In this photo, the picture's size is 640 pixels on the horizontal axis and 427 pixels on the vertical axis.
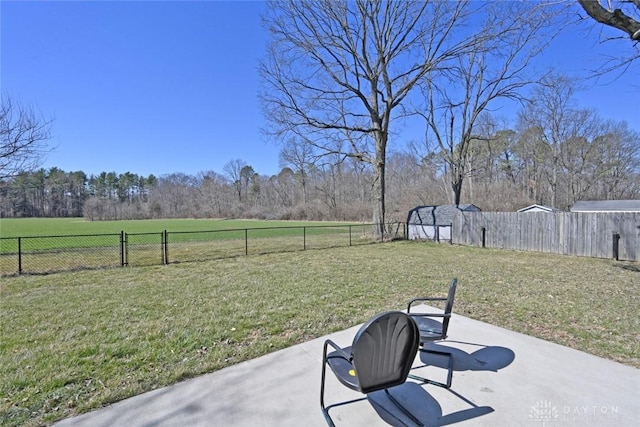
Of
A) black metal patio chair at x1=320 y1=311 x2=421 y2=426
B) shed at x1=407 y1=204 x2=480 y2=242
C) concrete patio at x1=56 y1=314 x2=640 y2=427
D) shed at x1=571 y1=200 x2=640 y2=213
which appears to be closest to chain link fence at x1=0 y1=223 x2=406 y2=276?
shed at x1=407 y1=204 x2=480 y2=242

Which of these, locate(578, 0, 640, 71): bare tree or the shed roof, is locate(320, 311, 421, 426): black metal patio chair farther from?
the shed roof

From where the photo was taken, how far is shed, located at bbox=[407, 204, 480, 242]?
53.3 ft

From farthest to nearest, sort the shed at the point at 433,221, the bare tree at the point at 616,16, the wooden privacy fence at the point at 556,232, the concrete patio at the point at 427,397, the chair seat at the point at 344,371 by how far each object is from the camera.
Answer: the shed at the point at 433,221 < the wooden privacy fence at the point at 556,232 < the bare tree at the point at 616,16 < the concrete patio at the point at 427,397 < the chair seat at the point at 344,371

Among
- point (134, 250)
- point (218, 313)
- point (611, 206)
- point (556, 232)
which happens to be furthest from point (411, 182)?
point (218, 313)

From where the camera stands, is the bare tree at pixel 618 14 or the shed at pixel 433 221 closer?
the bare tree at pixel 618 14

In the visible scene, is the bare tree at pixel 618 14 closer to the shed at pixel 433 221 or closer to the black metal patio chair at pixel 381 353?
the black metal patio chair at pixel 381 353

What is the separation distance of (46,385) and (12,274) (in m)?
8.49

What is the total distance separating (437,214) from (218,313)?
48.6 ft

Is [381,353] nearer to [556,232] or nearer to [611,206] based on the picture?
[556,232]

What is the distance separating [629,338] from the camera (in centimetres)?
358

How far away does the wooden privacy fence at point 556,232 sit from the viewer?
1013 centimetres

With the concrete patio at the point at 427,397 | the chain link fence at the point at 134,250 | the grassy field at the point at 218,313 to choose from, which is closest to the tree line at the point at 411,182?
the chain link fence at the point at 134,250

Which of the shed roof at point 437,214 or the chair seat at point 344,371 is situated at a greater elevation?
the shed roof at point 437,214

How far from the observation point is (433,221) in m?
16.9
